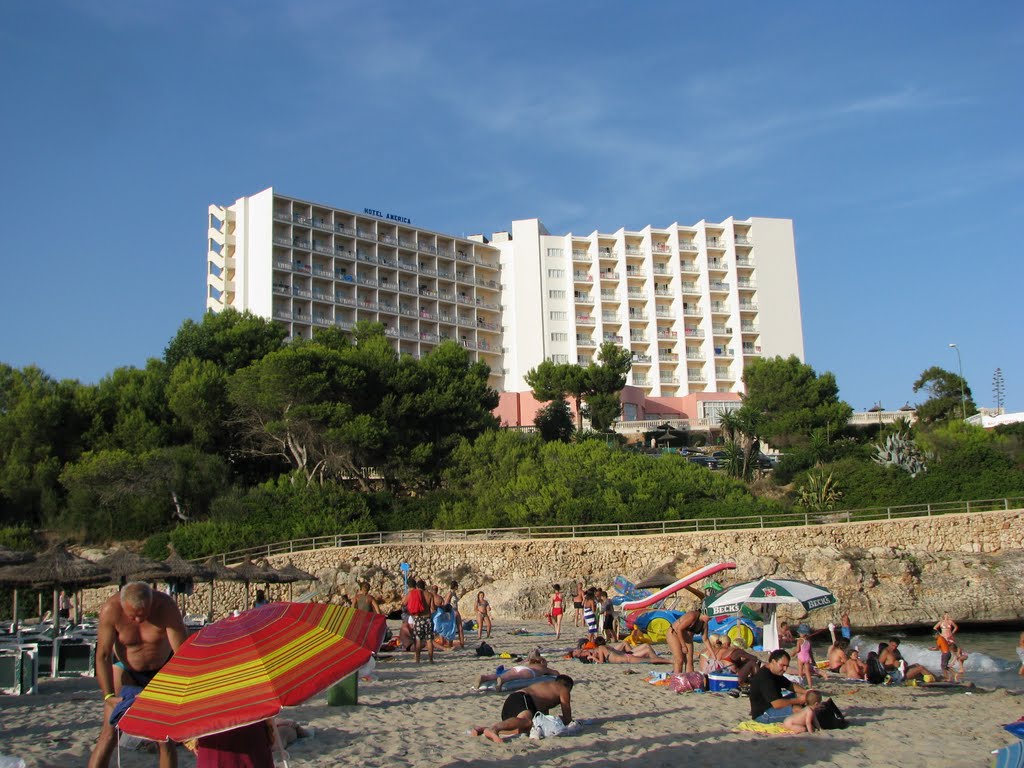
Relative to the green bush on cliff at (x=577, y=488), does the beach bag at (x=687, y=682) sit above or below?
below

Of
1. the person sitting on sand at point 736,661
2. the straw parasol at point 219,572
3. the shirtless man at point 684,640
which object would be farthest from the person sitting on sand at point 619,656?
the straw parasol at point 219,572

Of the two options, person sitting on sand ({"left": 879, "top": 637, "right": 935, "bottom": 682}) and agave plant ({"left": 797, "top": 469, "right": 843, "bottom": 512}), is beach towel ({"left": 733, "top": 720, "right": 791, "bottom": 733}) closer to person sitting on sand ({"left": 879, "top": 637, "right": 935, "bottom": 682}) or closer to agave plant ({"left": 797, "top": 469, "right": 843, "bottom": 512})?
person sitting on sand ({"left": 879, "top": 637, "right": 935, "bottom": 682})

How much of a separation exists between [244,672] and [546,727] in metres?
4.82

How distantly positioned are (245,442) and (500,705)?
31.4 meters

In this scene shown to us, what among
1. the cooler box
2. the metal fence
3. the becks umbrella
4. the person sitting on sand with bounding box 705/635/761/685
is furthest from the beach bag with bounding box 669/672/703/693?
the metal fence

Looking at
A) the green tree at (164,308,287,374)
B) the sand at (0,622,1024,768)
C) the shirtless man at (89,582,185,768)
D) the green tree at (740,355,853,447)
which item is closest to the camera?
the shirtless man at (89,582,185,768)

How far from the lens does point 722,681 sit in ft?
37.6

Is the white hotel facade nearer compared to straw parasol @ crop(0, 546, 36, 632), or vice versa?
straw parasol @ crop(0, 546, 36, 632)

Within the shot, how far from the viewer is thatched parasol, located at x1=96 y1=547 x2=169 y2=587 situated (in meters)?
15.9

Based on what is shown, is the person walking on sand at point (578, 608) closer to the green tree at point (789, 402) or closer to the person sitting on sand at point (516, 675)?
the person sitting on sand at point (516, 675)

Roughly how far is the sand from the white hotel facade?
55790mm

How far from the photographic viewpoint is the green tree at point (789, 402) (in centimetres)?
5134

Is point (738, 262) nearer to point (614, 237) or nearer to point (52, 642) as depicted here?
point (614, 237)

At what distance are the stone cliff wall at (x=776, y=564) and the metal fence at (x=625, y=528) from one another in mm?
1111
